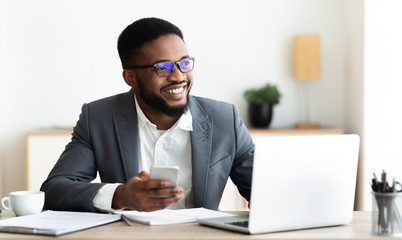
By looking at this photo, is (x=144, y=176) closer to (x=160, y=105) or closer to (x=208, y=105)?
(x=160, y=105)

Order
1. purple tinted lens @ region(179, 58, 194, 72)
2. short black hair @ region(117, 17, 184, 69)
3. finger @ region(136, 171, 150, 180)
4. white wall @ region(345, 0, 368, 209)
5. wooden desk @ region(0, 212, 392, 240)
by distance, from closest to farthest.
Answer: wooden desk @ region(0, 212, 392, 240)
finger @ region(136, 171, 150, 180)
purple tinted lens @ region(179, 58, 194, 72)
short black hair @ region(117, 17, 184, 69)
white wall @ region(345, 0, 368, 209)

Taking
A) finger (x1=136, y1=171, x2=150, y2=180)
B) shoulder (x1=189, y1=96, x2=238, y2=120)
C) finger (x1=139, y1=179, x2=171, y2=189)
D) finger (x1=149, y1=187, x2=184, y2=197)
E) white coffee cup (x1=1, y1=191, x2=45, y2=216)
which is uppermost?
shoulder (x1=189, y1=96, x2=238, y2=120)

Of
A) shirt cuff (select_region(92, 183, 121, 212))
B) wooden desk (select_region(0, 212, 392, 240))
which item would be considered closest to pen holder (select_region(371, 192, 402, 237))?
wooden desk (select_region(0, 212, 392, 240))

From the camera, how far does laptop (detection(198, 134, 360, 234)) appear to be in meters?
1.67

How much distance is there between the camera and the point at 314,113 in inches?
199

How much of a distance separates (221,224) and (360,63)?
3.10 metres

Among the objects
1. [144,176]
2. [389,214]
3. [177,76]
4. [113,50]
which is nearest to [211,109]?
[177,76]

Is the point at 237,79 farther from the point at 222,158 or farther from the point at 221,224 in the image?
the point at 221,224

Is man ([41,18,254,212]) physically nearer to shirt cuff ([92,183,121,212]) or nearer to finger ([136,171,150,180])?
shirt cuff ([92,183,121,212])

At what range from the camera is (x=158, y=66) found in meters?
2.43

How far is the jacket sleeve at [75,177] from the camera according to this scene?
6.92 ft

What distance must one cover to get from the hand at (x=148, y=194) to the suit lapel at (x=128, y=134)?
45 cm

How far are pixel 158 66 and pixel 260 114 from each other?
2.51 metres

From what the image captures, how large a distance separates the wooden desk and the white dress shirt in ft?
2.26
